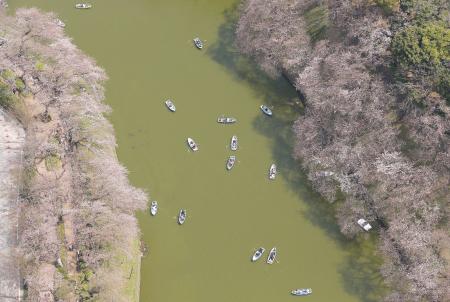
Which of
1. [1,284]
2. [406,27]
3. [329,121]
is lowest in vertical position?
[1,284]

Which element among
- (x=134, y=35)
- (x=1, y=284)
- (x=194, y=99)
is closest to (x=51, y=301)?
(x=1, y=284)

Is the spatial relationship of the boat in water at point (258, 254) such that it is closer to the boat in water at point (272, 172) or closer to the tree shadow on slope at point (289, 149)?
the tree shadow on slope at point (289, 149)

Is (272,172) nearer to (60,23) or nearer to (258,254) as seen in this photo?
(258,254)

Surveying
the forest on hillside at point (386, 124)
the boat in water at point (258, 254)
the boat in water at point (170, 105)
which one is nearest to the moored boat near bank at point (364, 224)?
the forest on hillside at point (386, 124)

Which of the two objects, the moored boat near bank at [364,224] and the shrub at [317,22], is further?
the shrub at [317,22]

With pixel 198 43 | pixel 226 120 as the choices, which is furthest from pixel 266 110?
pixel 198 43

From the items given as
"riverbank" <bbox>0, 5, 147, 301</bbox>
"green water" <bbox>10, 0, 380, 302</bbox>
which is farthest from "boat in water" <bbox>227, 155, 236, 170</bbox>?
"riverbank" <bbox>0, 5, 147, 301</bbox>

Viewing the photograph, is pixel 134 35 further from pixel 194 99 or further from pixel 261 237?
pixel 261 237
